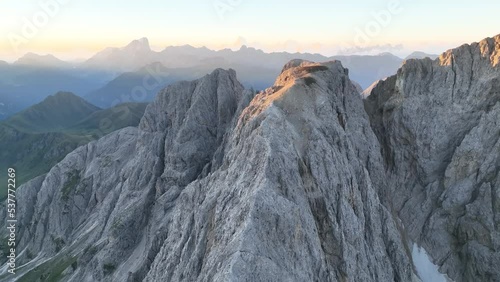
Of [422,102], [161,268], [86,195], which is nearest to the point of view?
[161,268]

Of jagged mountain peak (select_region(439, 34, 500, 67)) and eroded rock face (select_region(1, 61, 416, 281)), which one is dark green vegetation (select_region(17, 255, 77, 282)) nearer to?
eroded rock face (select_region(1, 61, 416, 281))

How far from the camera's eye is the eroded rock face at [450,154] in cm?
8838

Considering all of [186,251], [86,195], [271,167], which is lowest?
[86,195]

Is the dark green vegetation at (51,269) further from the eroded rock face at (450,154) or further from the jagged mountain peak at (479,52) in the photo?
the jagged mountain peak at (479,52)

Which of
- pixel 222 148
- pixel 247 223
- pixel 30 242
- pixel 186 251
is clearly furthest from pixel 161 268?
pixel 30 242

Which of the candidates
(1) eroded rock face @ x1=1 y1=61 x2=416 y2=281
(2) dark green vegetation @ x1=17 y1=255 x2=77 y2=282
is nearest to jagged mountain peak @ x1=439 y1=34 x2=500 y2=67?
(1) eroded rock face @ x1=1 y1=61 x2=416 y2=281

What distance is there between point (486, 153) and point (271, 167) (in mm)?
60777

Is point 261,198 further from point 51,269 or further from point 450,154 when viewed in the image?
point 51,269

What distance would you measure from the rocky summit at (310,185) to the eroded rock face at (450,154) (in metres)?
0.27

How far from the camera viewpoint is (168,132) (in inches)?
5758

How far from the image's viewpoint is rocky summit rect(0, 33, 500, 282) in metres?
58.1

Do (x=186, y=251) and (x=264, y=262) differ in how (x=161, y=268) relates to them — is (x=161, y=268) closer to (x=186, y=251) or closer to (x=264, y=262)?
(x=186, y=251)

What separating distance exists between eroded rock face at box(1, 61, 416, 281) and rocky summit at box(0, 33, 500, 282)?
0.30m

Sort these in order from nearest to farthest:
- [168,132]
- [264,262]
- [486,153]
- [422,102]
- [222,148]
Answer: [264,262], [486,153], [422,102], [222,148], [168,132]
